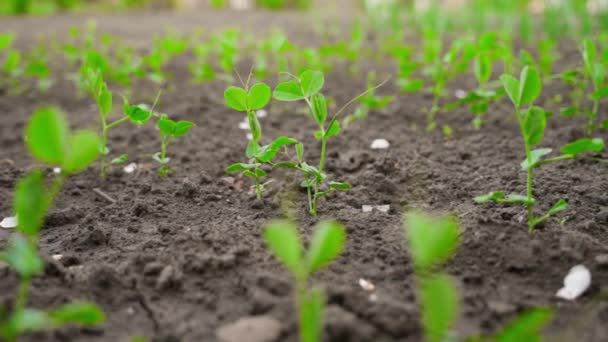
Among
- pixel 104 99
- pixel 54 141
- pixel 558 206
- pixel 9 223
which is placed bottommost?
pixel 9 223

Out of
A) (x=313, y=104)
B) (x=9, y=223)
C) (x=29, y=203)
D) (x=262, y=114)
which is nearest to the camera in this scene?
(x=29, y=203)

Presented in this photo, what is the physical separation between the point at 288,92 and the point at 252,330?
0.58m

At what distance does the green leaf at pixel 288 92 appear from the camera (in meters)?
1.21

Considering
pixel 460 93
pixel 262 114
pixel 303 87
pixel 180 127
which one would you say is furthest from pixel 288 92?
pixel 460 93

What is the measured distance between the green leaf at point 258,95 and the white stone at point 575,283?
0.66m

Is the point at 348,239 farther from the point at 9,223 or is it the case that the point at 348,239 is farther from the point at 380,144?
the point at 9,223

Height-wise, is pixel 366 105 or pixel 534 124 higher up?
pixel 534 124

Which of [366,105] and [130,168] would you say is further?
[366,105]

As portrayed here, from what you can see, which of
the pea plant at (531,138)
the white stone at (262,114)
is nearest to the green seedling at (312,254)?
the pea plant at (531,138)

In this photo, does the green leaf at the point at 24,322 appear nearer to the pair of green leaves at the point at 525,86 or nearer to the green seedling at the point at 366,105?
the pair of green leaves at the point at 525,86

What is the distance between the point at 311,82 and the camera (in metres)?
1.18

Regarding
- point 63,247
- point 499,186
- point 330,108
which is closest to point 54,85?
point 330,108

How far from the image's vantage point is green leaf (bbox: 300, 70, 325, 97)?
1.17 m

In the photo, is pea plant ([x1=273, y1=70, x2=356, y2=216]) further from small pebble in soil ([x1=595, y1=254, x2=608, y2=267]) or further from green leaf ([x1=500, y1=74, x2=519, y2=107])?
small pebble in soil ([x1=595, y1=254, x2=608, y2=267])
